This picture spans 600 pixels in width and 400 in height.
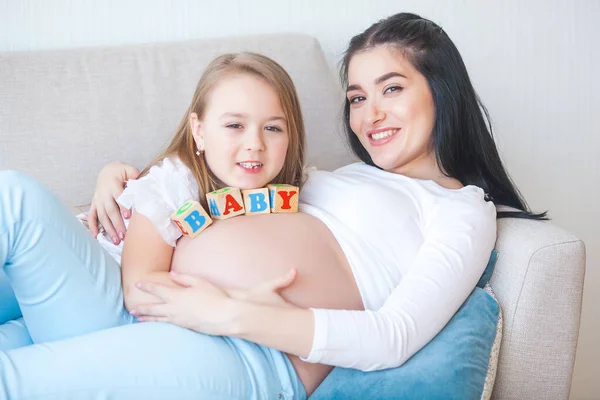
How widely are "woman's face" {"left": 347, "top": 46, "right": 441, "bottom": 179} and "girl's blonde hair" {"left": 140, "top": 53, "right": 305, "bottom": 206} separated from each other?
0.19m

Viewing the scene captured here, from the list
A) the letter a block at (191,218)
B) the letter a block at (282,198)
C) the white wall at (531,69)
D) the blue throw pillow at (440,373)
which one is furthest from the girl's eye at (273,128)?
the white wall at (531,69)

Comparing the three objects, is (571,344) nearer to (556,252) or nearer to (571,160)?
→ (556,252)

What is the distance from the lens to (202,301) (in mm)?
1196

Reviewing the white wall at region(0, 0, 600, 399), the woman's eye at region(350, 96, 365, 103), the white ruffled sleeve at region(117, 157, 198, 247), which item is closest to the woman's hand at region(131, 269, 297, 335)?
the white ruffled sleeve at region(117, 157, 198, 247)

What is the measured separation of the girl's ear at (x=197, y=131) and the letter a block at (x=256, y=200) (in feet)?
0.49

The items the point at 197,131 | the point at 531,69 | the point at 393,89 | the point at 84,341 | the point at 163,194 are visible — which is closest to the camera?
the point at 84,341

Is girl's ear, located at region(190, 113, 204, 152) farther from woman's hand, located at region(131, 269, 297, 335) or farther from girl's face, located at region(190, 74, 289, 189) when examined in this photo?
woman's hand, located at region(131, 269, 297, 335)

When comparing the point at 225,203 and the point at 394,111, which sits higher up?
the point at 394,111

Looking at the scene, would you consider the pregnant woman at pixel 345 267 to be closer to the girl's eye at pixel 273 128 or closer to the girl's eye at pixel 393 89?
the girl's eye at pixel 393 89

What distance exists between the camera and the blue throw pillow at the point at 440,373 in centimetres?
114

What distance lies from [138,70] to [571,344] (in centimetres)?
119

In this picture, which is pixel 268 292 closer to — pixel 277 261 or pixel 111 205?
pixel 277 261

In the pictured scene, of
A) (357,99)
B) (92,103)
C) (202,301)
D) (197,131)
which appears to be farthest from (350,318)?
(92,103)

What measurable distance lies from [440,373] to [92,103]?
1033mm
